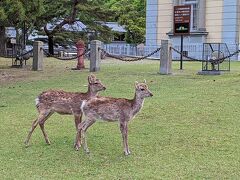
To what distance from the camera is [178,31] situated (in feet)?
76.3

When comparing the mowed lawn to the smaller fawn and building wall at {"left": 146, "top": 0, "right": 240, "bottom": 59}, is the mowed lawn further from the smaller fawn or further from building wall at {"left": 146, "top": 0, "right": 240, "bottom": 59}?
building wall at {"left": 146, "top": 0, "right": 240, "bottom": 59}

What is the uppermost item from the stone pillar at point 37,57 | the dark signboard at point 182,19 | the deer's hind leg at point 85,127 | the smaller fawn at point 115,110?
the dark signboard at point 182,19

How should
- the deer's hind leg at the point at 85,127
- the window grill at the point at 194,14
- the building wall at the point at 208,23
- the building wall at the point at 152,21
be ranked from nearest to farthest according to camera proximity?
the deer's hind leg at the point at 85,127 → the building wall at the point at 208,23 → the window grill at the point at 194,14 → the building wall at the point at 152,21

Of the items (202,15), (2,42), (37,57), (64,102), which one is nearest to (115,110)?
(64,102)

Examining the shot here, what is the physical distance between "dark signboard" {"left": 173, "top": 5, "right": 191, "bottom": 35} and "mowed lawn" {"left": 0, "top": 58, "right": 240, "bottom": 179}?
9.42 meters

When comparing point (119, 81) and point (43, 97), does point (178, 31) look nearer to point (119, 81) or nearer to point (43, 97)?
point (119, 81)

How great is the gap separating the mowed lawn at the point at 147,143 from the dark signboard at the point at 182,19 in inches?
371

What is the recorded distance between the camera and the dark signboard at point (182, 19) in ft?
74.4

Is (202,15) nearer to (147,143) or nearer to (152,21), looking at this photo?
(152,21)

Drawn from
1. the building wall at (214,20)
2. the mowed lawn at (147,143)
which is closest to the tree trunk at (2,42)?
the building wall at (214,20)

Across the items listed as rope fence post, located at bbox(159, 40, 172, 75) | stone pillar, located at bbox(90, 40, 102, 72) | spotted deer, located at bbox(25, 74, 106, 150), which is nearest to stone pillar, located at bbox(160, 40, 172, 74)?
rope fence post, located at bbox(159, 40, 172, 75)

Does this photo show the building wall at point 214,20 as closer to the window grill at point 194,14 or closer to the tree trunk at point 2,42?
the window grill at point 194,14

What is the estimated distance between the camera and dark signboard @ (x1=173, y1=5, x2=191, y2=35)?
22.7 metres

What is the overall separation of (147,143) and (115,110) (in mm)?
1159
